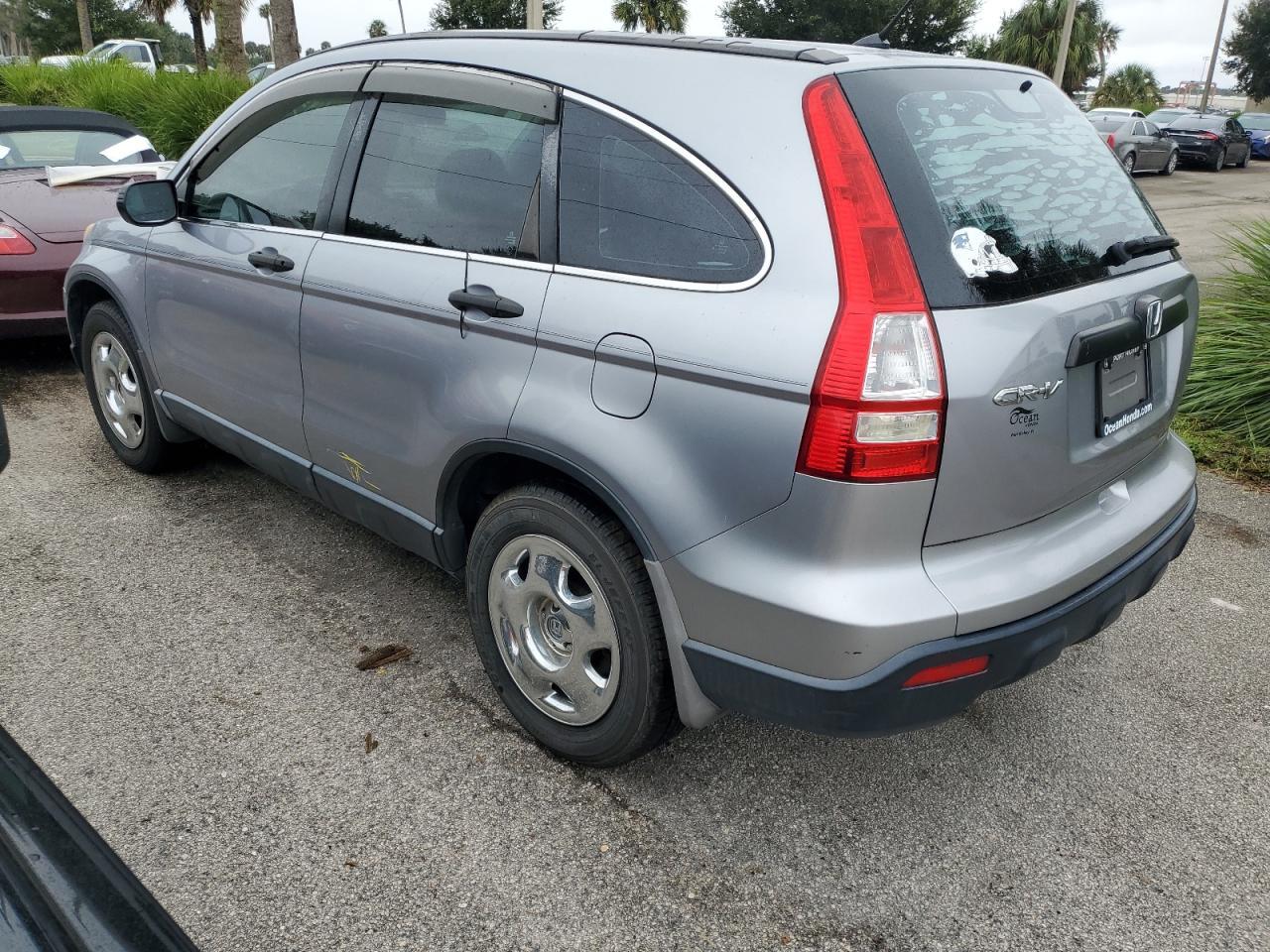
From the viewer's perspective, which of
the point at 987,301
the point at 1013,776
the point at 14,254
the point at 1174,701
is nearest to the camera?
the point at 987,301

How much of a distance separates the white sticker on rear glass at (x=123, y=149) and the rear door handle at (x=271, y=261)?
4591mm

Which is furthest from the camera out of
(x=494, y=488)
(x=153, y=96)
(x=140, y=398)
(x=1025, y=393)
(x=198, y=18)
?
(x=198, y=18)

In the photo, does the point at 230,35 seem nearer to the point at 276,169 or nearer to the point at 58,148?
the point at 58,148

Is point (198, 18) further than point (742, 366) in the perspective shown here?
Yes

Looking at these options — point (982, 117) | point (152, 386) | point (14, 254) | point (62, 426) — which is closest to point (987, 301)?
point (982, 117)

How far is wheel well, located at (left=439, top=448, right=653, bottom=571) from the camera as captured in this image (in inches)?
93.6

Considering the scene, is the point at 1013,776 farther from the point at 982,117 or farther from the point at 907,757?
the point at 982,117

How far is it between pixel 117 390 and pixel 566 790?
10.4 ft

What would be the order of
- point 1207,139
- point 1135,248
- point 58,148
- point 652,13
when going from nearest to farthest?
1. point 1135,248
2. point 58,148
3. point 1207,139
4. point 652,13

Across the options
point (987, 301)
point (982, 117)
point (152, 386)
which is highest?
point (982, 117)

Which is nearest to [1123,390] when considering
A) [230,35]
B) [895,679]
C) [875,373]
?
[875,373]

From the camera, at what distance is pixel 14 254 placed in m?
5.71

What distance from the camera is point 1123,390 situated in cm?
248

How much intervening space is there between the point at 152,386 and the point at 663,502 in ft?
9.56
